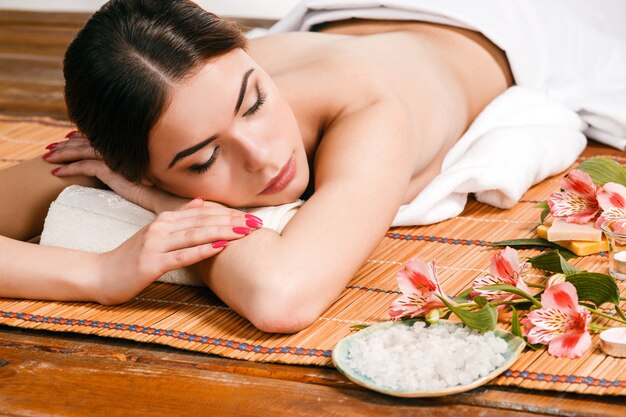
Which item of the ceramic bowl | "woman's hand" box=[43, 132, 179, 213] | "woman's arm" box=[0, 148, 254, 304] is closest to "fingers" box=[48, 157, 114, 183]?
"woman's hand" box=[43, 132, 179, 213]

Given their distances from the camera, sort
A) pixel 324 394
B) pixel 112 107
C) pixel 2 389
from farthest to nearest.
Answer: pixel 112 107, pixel 2 389, pixel 324 394

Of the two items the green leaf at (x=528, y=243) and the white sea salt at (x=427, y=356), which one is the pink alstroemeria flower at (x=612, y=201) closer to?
the green leaf at (x=528, y=243)

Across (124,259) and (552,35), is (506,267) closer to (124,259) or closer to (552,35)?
(124,259)

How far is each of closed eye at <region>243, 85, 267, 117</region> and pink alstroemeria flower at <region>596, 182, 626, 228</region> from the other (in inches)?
27.0

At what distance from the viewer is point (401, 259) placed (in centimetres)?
209

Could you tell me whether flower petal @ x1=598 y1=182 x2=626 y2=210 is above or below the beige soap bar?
above

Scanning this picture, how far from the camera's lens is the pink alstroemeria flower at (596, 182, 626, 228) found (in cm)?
187

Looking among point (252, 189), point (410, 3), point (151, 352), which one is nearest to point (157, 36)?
point (252, 189)

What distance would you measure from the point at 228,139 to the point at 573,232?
2.41ft

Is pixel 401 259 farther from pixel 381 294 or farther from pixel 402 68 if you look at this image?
pixel 402 68

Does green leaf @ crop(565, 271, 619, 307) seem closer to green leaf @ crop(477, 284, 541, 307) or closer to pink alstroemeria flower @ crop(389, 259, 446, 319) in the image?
green leaf @ crop(477, 284, 541, 307)

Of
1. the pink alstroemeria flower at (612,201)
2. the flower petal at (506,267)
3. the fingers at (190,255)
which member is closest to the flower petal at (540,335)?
the flower petal at (506,267)

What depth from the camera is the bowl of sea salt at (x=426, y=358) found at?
1523mm

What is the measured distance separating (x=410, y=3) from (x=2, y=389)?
1.59 m
